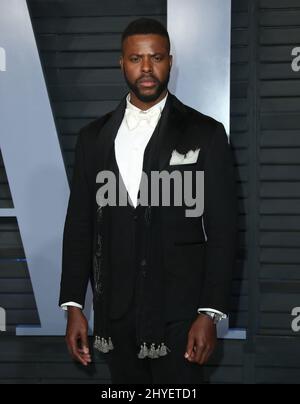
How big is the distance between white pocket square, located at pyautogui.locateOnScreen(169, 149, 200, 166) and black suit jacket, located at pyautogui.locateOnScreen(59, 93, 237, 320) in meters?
0.01

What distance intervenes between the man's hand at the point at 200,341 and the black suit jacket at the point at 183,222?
8 cm

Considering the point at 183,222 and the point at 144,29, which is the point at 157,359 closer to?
the point at 183,222

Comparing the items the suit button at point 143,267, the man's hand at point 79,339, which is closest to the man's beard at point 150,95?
the suit button at point 143,267

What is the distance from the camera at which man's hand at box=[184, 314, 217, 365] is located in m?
2.84

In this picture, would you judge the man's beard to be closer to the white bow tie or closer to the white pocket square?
the white bow tie

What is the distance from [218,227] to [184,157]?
32 centimetres

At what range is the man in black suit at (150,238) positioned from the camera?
9.56 feet

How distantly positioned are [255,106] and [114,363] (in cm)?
187

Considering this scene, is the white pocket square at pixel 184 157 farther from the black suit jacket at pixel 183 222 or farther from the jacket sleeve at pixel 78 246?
the jacket sleeve at pixel 78 246

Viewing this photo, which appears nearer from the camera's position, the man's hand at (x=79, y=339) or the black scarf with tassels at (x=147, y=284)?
the black scarf with tassels at (x=147, y=284)

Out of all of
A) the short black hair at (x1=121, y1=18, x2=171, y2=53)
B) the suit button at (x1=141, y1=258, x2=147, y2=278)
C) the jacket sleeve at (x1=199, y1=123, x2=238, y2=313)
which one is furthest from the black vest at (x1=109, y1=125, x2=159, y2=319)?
the short black hair at (x1=121, y1=18, x2=171, y2=53)

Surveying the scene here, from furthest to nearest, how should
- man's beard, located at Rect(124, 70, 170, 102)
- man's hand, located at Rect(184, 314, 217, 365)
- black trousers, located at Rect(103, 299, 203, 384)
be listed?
man's beard, located at Rect(124, 70, 170, 102), black trousers, located at Rect(103, 299, 203, 384), man's hand, located at Rect(184, 314, 217, 365)

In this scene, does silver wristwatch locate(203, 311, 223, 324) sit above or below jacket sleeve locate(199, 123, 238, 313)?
below

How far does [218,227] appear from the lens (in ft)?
9.56
